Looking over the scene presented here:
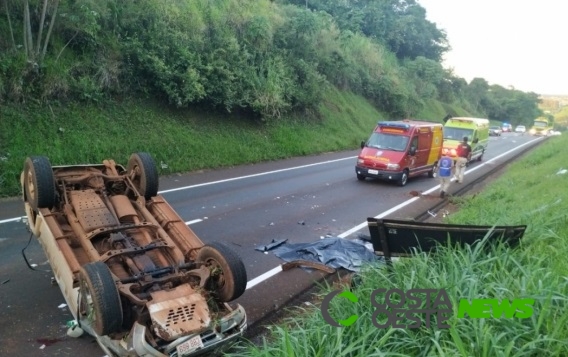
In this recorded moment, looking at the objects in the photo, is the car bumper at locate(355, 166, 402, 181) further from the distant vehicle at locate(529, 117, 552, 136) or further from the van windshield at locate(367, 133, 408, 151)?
the distant vehicle at locate(529, 117, 552, 136)

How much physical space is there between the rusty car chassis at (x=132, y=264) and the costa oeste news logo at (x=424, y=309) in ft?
4.07

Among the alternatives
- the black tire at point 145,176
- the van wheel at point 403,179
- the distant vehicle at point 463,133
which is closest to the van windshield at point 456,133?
the distant vehicle at point 463,133

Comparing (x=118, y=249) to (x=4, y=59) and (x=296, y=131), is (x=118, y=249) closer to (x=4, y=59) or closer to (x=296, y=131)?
(x=4, y=59)

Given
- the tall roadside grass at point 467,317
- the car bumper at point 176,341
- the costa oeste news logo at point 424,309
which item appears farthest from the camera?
the car bumper at point 176,341

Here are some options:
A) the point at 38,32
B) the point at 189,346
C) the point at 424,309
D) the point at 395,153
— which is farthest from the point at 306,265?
the point at 38,32

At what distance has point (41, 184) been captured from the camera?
609 cm

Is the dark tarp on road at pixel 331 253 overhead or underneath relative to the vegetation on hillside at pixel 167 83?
underneath

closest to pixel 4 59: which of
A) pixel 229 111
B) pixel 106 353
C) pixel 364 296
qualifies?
pixel 229 111

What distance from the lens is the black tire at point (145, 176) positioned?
709cm

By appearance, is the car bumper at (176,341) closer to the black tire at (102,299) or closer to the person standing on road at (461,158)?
the black tire at (102,299)

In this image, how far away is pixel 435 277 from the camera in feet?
15.6

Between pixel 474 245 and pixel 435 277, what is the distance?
113cm

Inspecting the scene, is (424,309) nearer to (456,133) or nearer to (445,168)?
(445,168)

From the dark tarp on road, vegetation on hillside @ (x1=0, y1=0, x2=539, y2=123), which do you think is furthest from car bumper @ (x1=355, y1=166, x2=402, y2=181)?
the dark tarp on road
